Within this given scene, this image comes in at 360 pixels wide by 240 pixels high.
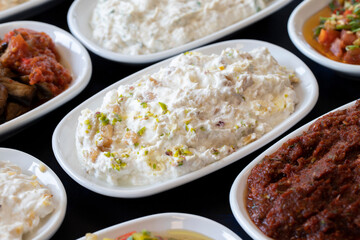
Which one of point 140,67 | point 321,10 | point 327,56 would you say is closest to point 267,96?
point 327,56

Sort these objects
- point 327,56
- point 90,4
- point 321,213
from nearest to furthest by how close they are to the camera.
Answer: point 321,213 → point 327,56 → point 90,4

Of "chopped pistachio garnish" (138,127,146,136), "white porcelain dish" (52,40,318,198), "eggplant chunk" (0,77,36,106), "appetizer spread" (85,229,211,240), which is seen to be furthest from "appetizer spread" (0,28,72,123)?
"appetizer spread" (85,229,211,240)

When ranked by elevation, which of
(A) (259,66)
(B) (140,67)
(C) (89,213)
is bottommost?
(C) (89,213)

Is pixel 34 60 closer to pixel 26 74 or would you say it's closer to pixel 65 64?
pixel 26 74

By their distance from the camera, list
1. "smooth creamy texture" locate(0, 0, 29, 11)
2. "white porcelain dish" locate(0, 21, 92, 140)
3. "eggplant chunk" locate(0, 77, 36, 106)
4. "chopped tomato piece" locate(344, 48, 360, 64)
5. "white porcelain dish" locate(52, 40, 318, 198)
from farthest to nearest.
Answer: "smooth creamy texture" locate(0, 0, 29, 11), "chopped tomato piece" locate(344, 48, 360, 64), "eggplant chunk" locate(0, 77, 36, 106), "white porcelain dish" locate(0, 21, 92, 140), "white porcelain dish" locate(52, 40, 318, 198)

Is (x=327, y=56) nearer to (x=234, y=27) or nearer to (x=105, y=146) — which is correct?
(x=234, y=27)

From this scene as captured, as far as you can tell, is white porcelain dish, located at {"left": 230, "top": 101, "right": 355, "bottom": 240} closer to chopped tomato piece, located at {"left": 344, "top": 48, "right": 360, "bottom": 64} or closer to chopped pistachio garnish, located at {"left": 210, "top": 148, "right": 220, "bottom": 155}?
chopped pistachio garnish, located at {"left": 210, "top": 148, "right": 220, "bottom": 155}
